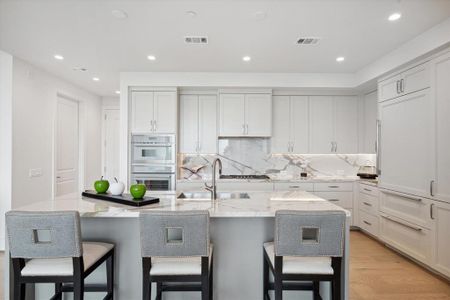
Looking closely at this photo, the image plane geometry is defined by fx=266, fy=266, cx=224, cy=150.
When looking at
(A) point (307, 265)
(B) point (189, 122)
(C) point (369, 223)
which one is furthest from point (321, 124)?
(A) point (307, 265)

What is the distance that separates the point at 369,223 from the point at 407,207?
992 mm

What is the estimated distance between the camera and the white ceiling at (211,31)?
248 cm

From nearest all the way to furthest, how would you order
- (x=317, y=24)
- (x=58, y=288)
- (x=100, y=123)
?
(x=58, y=288) → (x=317, y=24) → (x=100, y=123)

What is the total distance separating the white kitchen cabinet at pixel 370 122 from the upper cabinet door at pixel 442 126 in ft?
5.52

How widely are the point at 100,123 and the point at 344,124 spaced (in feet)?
17.8

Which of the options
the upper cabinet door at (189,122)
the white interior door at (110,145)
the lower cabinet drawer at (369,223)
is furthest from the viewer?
the white interior door at (110,145)

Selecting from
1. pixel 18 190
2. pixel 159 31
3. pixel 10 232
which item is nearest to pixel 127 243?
pixel 10 232

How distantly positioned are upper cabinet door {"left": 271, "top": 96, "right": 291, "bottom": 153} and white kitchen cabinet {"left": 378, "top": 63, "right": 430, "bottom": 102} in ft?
5.00

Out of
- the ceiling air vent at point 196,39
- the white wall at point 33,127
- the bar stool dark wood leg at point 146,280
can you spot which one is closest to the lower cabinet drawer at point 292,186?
the ceiling air vent at point 196,39

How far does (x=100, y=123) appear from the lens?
6402 mm

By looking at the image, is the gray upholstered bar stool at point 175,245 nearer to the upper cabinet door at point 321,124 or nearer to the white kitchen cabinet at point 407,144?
the white kitchen cabinet at point 407,144

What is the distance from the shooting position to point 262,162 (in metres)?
5.09

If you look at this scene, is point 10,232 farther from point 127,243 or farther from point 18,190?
point 18,190

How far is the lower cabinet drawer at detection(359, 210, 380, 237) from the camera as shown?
4.06m
